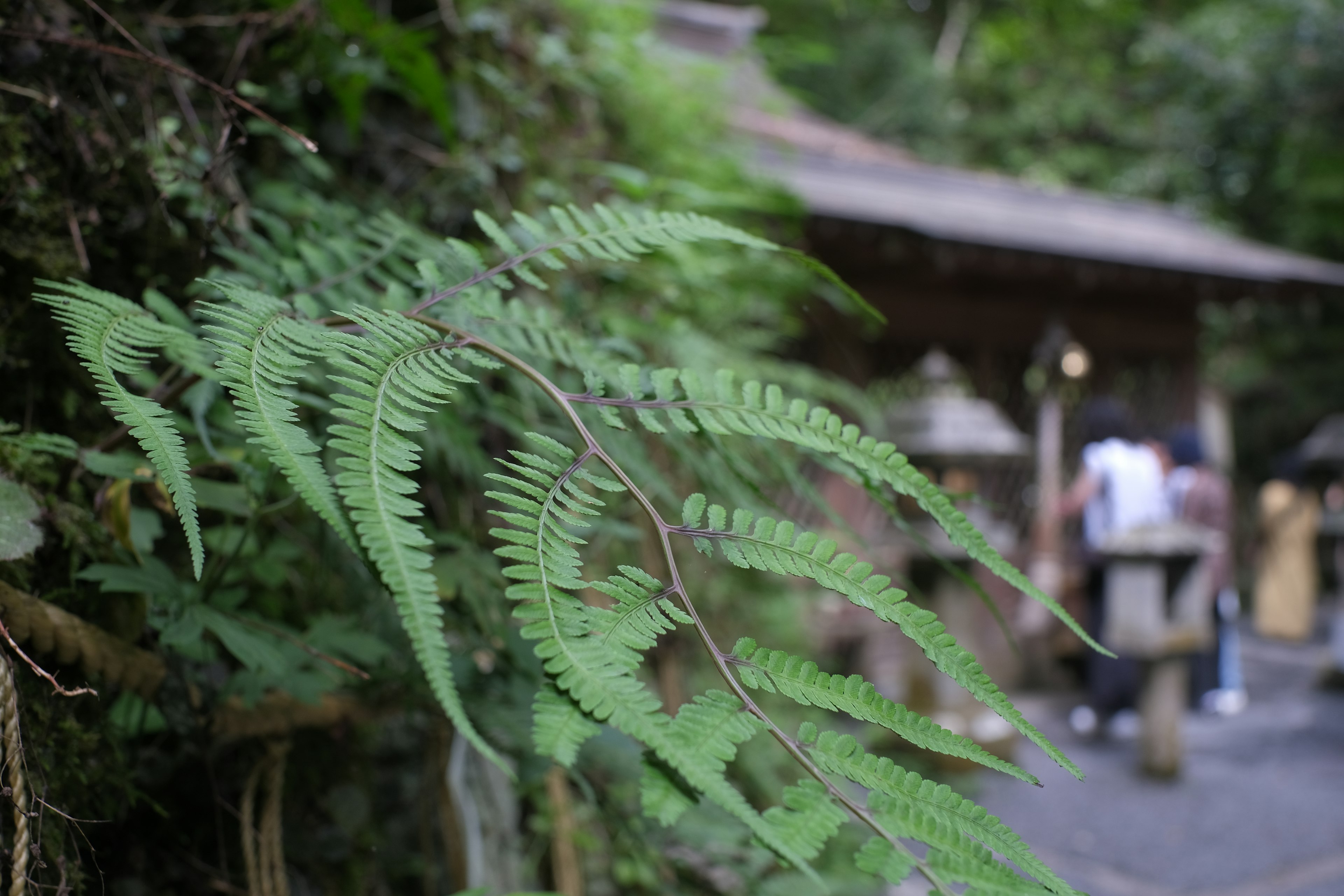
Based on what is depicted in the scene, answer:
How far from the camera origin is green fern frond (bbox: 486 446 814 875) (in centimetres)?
59

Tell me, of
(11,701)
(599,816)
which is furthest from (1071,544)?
(11,701)

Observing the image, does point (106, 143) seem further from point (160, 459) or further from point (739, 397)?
point (739, 397)

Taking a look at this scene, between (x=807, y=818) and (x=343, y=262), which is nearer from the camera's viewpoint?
(x=807, y=818)

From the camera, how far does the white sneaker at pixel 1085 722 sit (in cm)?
552

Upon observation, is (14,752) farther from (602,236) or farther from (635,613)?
(602,236)

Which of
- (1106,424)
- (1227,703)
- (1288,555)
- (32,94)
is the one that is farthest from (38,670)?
(1288,555)

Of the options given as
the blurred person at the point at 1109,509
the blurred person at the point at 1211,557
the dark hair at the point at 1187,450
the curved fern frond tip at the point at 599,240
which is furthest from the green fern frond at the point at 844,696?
the dark hair at the point at 1187,450

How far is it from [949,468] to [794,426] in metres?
4.34

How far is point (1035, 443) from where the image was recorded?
795cm

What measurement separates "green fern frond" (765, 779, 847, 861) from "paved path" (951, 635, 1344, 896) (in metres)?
3.19

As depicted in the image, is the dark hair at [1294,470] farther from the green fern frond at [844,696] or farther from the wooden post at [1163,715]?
the green fern frond at [844,696]

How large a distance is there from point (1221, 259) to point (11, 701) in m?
8.78

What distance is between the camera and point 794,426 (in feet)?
2.69

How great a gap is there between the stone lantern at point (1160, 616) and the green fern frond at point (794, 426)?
14.0ft
